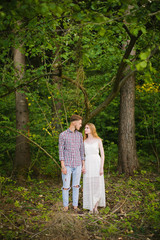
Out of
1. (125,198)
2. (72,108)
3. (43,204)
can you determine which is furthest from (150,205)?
(72,108)

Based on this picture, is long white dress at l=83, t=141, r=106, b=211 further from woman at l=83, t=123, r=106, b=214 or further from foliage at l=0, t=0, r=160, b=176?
foliage at l=0, t=0, r=160, b=176

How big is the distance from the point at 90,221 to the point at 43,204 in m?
1.34

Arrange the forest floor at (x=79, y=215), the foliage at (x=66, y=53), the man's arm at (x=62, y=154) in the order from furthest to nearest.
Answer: the man's arm at (x=62, y=154)
the forest floor at (x=79, y=215)
the foliage at (x=66, y=53)

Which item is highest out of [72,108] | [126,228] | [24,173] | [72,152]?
[72,108]

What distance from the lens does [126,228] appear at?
Answer: 3975 mm

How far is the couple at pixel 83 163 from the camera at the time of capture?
458 centimetres

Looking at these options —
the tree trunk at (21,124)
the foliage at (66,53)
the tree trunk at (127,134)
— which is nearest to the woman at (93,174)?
the foliage at (66,53)

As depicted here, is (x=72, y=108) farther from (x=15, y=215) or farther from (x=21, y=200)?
(x=15, y=215)

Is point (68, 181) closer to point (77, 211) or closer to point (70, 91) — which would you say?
point (77, 211)

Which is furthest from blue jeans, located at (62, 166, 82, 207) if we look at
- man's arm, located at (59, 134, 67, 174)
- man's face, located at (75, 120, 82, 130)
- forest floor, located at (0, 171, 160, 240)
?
man's face, located at (75, 120, 82, 130)

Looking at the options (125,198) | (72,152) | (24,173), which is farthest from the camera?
(24,173)

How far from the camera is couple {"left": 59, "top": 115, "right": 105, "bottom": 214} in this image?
15.0 feet

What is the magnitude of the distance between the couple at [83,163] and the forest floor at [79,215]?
0.28m

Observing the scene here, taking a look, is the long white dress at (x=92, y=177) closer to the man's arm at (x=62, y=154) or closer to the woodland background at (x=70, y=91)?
the woodland background at (x=70, y=91)
